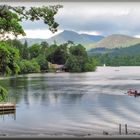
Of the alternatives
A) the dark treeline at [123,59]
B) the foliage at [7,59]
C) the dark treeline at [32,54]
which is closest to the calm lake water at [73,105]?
the dark treeline at [123,59]

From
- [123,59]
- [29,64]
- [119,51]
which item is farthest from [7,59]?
[123,59]

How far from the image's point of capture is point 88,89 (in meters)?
17.9

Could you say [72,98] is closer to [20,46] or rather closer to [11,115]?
[11,115]

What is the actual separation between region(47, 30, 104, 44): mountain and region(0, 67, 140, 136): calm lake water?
2.32m

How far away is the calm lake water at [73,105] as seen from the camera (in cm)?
1035

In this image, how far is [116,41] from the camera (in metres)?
8.22

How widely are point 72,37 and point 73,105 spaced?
22.6 ft

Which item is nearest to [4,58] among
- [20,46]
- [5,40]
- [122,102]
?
[5,40]

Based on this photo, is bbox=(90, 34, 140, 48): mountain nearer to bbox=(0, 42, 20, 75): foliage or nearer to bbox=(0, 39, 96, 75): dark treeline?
bbox=(0, 39, 96, 75): dark treeline

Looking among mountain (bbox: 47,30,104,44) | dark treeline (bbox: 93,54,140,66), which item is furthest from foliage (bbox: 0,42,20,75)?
dark treeline (bbox: 93,54,140,66)

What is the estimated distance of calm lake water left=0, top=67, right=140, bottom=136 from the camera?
1035cm

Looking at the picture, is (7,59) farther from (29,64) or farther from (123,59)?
(123,59)

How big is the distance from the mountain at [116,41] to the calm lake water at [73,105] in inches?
74.1

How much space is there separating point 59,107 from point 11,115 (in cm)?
176
